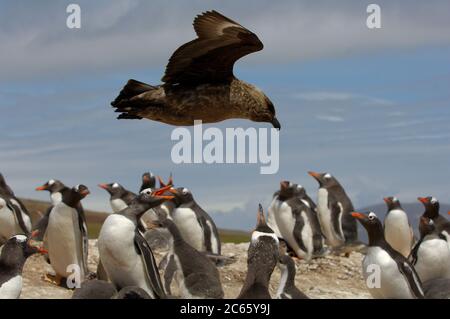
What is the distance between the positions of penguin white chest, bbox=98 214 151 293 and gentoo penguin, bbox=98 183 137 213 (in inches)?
333

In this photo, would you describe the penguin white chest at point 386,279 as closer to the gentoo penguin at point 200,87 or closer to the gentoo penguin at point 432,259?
the gentoo penguin at point 432,259

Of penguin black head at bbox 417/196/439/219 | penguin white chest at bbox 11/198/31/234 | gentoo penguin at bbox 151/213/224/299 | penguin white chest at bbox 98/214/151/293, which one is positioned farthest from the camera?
penguin white chest at bbox 11/198/31/234

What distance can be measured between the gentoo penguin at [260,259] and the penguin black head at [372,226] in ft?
8.88

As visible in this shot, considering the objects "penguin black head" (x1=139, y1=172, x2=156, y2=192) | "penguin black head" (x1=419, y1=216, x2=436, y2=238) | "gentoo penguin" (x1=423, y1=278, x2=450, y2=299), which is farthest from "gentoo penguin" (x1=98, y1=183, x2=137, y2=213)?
"gentoo penguin" (x1=423, y1=278, x2=450, y2=299)

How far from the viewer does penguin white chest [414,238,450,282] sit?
43.4ft

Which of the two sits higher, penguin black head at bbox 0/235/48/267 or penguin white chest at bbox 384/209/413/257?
penguin black head at bbox 0/235/48/267

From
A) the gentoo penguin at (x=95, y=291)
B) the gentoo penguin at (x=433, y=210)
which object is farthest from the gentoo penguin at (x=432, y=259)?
the gentoo penguin at (x=95, y=291)

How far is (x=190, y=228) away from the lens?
15.3 meters

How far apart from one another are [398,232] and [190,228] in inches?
179

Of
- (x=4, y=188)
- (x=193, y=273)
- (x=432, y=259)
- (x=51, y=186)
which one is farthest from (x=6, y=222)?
(x=432, y=259)

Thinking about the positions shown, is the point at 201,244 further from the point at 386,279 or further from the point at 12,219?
the point at 386,279

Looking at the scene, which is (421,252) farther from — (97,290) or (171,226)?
(97,290)

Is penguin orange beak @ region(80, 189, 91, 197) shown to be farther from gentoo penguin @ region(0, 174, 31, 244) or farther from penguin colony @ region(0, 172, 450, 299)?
gentoo penguin @ region(0, 174, 31, 244)
